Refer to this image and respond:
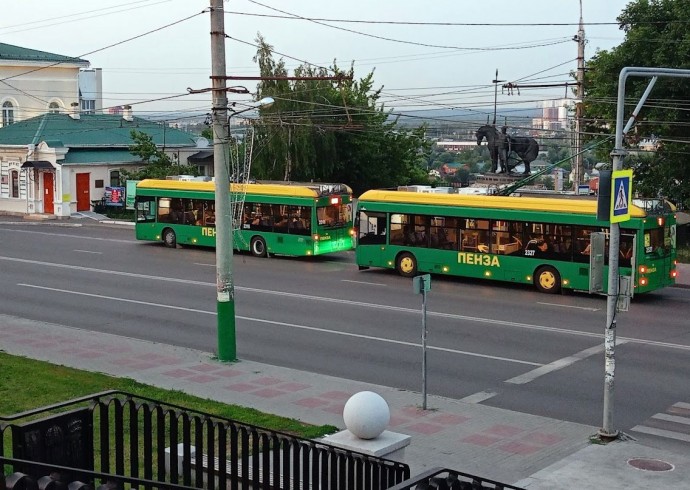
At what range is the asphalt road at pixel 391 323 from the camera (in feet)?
54.1

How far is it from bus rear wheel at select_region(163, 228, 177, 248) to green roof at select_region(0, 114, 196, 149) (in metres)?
17.6

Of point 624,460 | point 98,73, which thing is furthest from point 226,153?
point 98,73

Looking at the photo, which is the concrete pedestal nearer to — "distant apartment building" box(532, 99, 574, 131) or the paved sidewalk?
the paved sidewalk

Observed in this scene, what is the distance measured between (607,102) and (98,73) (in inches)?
2428

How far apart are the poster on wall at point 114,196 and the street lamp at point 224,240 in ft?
117

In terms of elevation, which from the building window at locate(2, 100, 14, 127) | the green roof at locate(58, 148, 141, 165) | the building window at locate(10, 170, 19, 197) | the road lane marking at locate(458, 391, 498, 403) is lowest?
the road lane marking at locate(458, 391, 498, 403)

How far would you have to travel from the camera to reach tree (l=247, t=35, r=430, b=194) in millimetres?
48844

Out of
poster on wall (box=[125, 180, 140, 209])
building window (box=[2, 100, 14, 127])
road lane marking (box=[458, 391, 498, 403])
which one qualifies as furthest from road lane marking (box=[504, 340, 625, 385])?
building window (box=[2, 100, 14, 127])

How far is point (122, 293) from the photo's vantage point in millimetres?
26375

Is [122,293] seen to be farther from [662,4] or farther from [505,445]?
[662,4]

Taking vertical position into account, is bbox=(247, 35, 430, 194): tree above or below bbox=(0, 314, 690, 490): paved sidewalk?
above

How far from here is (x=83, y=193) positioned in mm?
52531

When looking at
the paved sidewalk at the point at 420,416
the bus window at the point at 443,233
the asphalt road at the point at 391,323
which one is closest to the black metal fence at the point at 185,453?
the paved sidewalk at the point at 420,416

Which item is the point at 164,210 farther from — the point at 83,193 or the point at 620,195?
the point at 620,195
